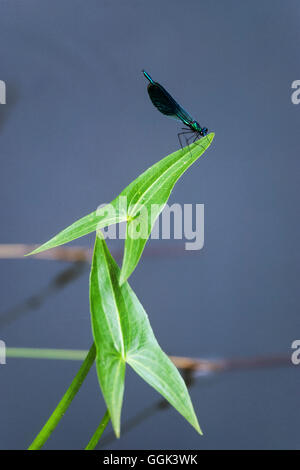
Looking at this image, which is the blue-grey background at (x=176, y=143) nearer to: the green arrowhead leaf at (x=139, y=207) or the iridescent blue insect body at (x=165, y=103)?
the iridescent blue insect body at (x=165, y=103)

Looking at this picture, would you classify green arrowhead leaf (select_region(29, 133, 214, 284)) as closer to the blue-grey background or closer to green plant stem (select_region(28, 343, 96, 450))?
green plant stem (select_region(28, 343, 96, 450))

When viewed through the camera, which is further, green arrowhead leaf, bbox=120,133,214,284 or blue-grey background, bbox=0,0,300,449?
blue-grey background, bbox=0,0,300,449

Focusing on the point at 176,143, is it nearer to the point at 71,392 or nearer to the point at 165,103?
the point at 165,103

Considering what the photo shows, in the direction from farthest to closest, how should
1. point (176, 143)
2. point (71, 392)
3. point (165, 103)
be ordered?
point (176, 143)
point (165, 103)
point (71, 392)

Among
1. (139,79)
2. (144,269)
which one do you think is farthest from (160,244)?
(139,79)

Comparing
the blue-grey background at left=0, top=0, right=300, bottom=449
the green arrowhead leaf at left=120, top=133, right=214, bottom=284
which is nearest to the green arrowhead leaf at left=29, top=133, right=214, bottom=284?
the green arrowhead leaf at left=120, top=133, right=214, bottom=284

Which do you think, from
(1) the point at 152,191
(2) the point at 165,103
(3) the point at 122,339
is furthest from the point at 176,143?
(3) the point at 122,339
